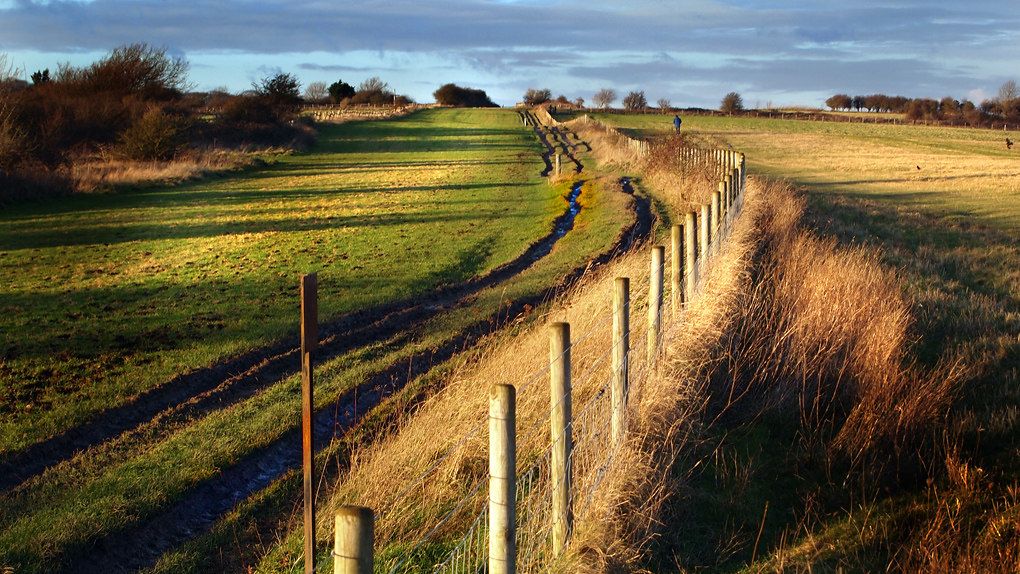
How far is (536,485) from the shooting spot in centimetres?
493

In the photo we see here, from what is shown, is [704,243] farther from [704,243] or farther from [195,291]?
[195,291]

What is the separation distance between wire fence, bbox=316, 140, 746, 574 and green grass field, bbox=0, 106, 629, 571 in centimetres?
211

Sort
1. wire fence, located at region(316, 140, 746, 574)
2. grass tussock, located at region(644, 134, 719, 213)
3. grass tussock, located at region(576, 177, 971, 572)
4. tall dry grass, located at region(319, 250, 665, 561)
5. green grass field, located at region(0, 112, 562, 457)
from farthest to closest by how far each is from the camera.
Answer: grass tussock, located at region(644, 134, 719, 213) → green grass field, located at region(0, 112, 562, 457) → tall dry grass, located at region(319, 250, 665, 561) → grass tussock, located at region(576, 177, 971, 572) → wire fence, located at region(316, 140, 746, 574)

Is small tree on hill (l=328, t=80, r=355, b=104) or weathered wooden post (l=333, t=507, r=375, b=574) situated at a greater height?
small tree on hill (l=328, t=80, r=355, b=104)

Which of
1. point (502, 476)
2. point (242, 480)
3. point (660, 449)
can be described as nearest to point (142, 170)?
point (242, 480)

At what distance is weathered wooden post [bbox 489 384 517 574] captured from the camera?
293 centimetres

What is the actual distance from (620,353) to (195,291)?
917cm

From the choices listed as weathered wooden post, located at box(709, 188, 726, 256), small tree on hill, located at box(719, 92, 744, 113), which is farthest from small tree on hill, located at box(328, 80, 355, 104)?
weathered wooden post, located at box(709, 188, 726, 256)

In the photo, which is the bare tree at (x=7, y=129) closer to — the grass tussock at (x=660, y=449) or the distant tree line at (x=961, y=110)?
the grass tussock at (x=660, y=449)

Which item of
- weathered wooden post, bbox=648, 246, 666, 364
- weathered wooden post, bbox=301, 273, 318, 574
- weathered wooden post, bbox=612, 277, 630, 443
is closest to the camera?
weathered wooden post, bbox=301, 273, 318, 574

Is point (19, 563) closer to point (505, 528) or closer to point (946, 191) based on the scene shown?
point (505, 528)

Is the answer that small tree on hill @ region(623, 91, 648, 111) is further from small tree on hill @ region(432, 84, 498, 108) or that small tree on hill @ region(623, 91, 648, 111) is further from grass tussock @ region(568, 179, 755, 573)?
grass tussock @ region(568, 179, 755, 573)

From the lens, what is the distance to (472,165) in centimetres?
3559

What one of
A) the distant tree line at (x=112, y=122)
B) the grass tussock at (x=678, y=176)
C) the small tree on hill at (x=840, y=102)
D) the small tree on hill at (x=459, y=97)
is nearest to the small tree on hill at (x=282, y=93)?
the distant tree line at (x=112, y=122)
